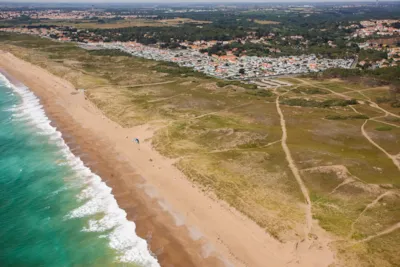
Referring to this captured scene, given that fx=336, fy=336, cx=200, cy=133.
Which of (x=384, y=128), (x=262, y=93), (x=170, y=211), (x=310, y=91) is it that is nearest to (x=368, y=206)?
(x=170, y=211)

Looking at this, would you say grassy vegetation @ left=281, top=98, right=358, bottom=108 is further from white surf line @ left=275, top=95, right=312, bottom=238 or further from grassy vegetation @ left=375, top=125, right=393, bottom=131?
grassy vegetation @ left=375, top=125, right=393, bottom=131

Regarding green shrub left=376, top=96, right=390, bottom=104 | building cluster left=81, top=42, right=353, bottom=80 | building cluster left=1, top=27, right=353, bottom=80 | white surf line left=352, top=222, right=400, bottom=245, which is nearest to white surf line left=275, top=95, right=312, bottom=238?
white surf line left=352, top=222, right=400, bottom=245

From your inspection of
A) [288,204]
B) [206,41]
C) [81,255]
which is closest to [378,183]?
[288,204]

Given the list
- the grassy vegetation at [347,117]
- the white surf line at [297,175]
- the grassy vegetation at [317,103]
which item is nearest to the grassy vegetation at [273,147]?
the grassy vegetation at [317,103]

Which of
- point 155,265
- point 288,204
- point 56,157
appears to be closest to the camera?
point 155,265

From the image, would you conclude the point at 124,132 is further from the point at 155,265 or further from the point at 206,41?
the point at 206,41

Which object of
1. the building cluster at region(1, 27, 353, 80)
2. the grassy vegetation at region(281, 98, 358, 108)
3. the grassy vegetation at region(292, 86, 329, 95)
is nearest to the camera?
the grassy vegetation at region(281, 98, 358, 108)

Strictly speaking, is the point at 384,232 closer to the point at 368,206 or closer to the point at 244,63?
the point at 368,206
